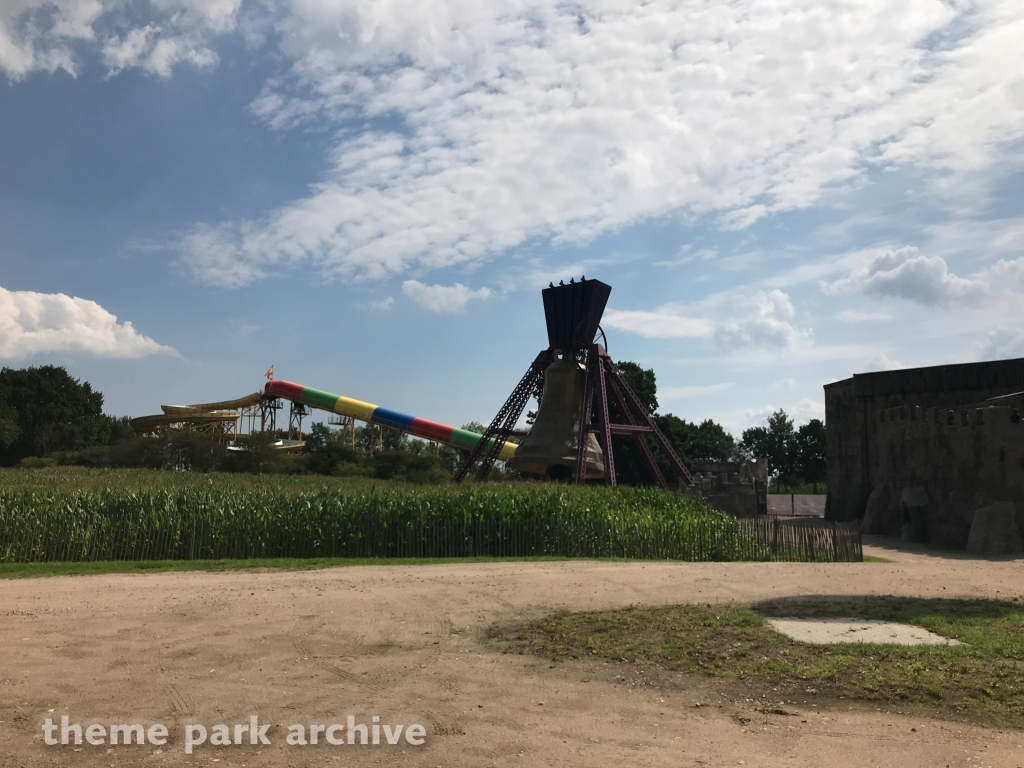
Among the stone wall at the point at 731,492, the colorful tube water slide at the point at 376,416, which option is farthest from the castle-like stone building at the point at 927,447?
the colorful tube water slide at the point at 376,416

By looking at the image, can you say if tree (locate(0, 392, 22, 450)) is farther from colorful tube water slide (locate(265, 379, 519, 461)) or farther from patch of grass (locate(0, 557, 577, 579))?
patch of grass (locate(0, 557, 577, 579))

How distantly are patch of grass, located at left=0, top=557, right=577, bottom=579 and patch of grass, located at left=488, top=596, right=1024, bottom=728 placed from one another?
26.5 feet

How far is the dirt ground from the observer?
6027 mm

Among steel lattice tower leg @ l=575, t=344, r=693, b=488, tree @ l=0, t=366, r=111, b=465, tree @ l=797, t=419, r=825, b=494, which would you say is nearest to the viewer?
steel lattice tower leg @ l=575, t=344, r=693, b=488

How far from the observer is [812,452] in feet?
265

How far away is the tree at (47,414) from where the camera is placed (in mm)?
66000

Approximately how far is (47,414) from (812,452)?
7202cm

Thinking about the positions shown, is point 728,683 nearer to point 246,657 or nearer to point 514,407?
point 246,657

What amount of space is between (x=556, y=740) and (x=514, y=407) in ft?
124

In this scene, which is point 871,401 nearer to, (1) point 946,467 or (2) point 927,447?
(2) point 927,447

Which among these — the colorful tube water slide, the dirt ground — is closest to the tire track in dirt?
the dirt ground

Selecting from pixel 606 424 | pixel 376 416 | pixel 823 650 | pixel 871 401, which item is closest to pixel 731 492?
pixel 871 401

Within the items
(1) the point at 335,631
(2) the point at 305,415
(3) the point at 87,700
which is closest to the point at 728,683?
(1) the point at 335,631

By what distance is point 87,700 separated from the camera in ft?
23.5
